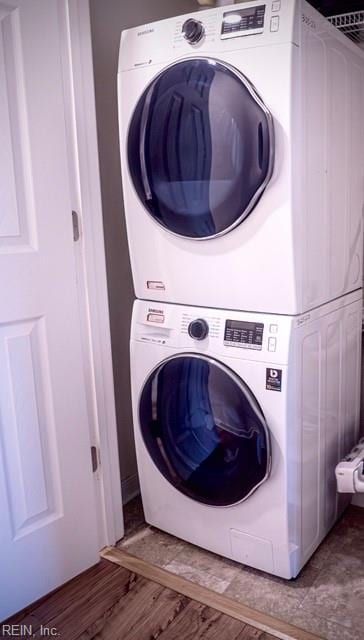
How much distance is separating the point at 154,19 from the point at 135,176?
800mm

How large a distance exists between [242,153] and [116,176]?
0.67 meters

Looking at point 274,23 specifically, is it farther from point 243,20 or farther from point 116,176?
point 116,176

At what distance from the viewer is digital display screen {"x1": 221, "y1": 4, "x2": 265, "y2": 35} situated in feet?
4.28

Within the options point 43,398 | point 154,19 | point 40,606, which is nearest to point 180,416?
point 43,398

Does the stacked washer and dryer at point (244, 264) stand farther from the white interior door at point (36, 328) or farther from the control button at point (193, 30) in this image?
the white interior door at point (36, 328)

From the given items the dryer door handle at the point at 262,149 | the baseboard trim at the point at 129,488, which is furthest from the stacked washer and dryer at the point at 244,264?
the baseboard trim at the point at 129,488

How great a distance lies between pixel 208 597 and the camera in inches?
61.5

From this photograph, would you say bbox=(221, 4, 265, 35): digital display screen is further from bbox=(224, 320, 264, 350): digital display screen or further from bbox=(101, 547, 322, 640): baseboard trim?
bbox=(101, 547, 322, 640): baseboard trim

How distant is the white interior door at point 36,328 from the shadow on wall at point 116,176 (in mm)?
305

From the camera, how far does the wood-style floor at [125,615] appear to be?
1.44 metres

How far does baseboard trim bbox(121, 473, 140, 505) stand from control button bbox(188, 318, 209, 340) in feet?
2.72

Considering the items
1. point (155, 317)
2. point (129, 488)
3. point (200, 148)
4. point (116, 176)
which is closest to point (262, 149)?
point (200, 148)

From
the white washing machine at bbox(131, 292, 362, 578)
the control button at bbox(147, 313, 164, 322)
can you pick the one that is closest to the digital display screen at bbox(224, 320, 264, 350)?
the white washing machine at bbox(131, 292, 362, 578)

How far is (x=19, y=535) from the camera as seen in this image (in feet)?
5.02
